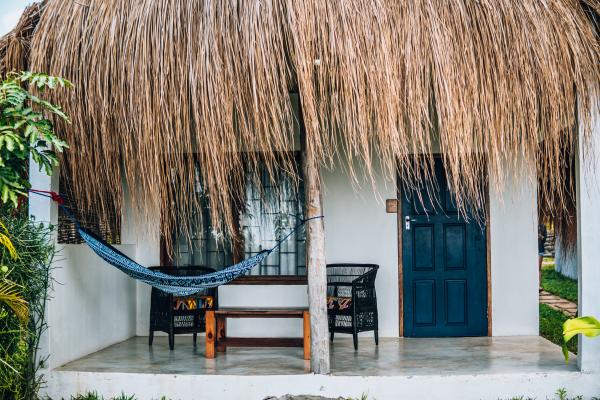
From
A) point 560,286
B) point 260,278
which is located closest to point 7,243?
point 260,278

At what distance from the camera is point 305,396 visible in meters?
3.94

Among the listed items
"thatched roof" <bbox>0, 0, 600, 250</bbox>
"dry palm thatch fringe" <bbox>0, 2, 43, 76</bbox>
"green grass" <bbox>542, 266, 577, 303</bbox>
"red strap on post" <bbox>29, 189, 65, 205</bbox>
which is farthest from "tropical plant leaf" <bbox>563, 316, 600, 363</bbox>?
"green grass" <bbox>542, 266, 577, 303</bbox>

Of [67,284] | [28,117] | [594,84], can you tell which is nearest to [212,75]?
[28,117]

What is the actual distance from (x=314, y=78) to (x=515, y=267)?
2928mm

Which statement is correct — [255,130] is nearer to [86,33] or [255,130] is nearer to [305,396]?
[86,33]

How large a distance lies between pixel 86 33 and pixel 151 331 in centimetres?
241

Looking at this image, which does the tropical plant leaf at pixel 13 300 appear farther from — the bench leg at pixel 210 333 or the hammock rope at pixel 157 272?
the bench leg at pixel 210 333

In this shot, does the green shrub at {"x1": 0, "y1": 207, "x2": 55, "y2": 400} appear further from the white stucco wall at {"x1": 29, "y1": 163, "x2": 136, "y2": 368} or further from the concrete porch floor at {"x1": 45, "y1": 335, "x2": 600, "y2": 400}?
the concrete porch floor at {"x1": 45, "y1": 335, "x2": 600, "y2": 400}

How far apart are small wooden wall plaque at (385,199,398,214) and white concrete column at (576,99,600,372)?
1932 millimetres

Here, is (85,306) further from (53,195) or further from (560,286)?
(560,286)

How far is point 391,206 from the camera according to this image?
5828 millimetres

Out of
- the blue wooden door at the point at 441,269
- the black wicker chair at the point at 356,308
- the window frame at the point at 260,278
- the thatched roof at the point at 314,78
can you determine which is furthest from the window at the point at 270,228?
the thatched roof at the point at 314,78

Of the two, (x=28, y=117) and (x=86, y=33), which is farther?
(x=86, y=33)

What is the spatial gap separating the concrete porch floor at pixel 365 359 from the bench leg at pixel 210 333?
→ 0.07m
